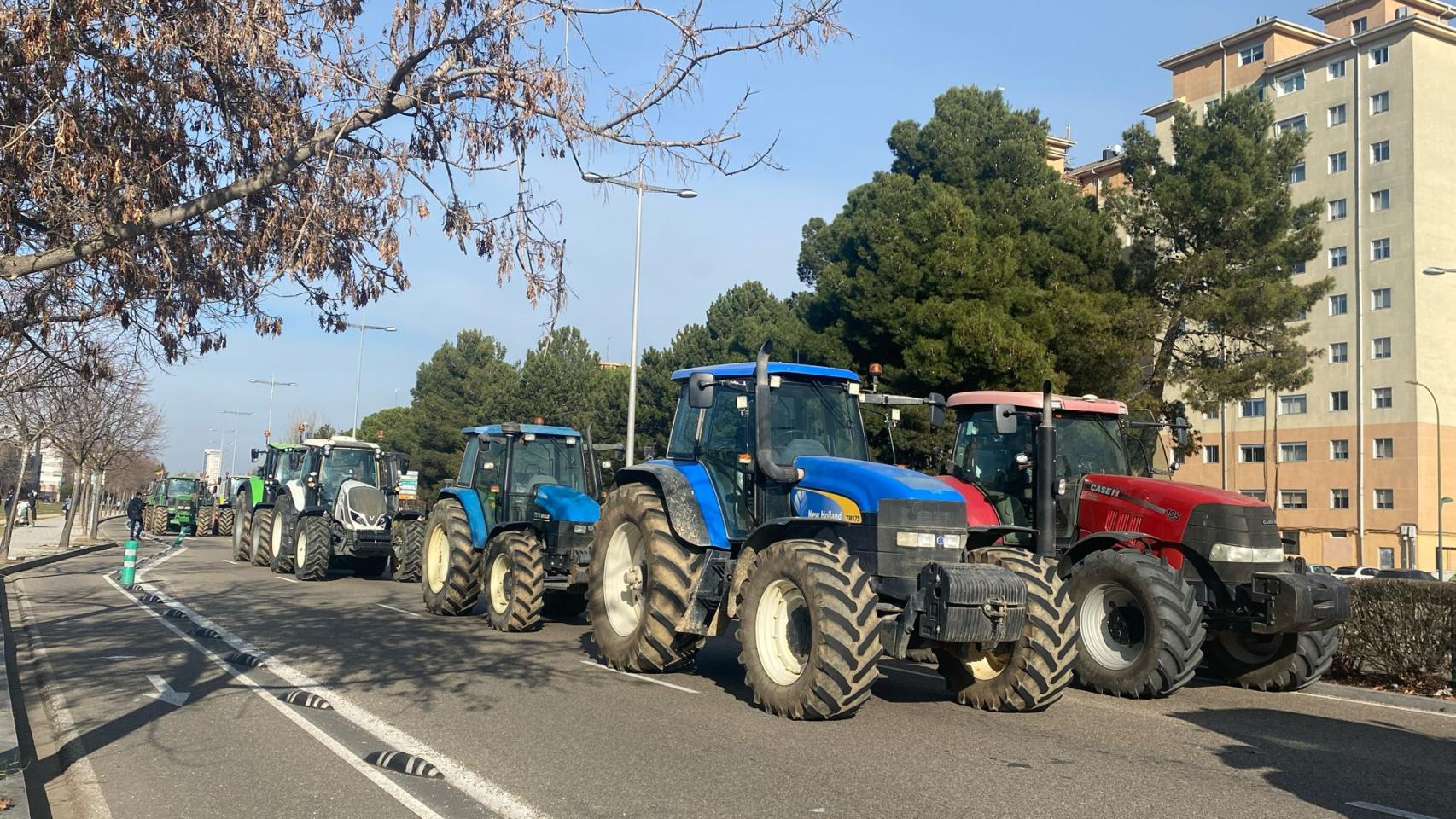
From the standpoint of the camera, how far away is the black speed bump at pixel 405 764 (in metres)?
6.43

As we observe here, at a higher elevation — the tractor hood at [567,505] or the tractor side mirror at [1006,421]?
the tractor side mirror at [1006,421]

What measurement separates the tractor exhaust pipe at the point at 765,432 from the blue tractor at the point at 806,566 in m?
0.01

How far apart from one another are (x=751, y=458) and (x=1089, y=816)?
4556 millimetres

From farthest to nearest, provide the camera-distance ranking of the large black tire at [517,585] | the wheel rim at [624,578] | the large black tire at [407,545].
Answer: the large black tire at [407,545] < the large black tire at [517,585] < the wheel rim at [624,578]

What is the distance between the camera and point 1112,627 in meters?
10.1

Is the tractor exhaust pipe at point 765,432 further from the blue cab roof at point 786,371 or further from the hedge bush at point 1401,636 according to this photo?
the hedge bush at point 1401,636

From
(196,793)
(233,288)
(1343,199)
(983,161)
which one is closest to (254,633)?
(233,288)

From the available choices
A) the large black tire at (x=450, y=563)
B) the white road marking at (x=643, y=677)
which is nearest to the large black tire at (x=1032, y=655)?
the white road marking at (x=643, y=677)

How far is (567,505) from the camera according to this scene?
1355cm

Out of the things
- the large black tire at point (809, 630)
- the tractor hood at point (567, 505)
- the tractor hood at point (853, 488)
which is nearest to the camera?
the large black tire at point (809, 630)

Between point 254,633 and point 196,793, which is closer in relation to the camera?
point 196,793

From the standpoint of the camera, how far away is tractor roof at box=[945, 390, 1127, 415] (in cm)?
1142

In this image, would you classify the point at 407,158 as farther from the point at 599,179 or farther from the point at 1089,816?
the point at 1089,816

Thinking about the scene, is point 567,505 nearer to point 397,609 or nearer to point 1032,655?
point 397,609
